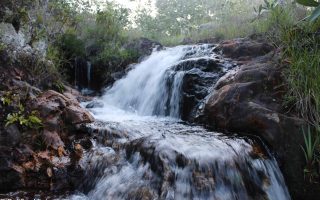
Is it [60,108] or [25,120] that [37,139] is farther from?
[60,108]

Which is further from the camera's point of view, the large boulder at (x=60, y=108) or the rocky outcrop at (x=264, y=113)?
the large boulder at (x=60, y=108)

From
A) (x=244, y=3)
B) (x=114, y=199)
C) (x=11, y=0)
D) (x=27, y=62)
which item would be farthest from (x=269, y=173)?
(x=244, y=3)

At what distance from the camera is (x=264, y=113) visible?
140 inches

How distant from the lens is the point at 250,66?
4414mm

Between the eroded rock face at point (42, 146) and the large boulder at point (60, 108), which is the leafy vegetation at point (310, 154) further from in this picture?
the large boulder at point (60, 108)

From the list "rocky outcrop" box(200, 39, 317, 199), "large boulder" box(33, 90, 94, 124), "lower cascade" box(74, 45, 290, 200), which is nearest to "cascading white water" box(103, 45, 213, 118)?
"lower cascade" box(74, 45, 290, 200)

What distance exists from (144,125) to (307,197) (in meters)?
2.34

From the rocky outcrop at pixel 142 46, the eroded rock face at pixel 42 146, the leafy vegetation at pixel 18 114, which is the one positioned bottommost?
the eroded rock face at pixel 42 146

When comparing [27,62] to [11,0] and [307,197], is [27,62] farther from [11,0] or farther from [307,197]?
[307,197]

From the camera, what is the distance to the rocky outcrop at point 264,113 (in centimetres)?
320

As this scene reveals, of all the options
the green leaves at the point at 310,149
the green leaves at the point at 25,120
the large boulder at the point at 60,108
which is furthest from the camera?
the large boulder at the point at 60,108

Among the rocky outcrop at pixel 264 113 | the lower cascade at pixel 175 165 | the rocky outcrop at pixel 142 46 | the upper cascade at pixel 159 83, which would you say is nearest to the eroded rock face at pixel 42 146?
the lower cascade at pixel 175 165

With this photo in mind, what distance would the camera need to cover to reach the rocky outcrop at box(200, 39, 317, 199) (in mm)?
3197

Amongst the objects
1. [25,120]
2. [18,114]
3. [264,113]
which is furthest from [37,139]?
[264,113]
